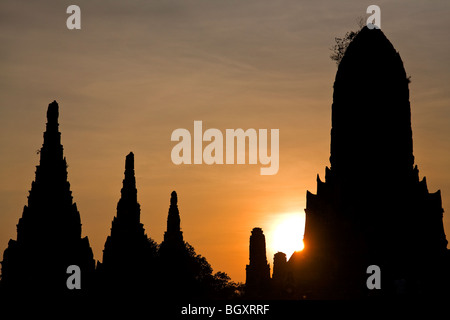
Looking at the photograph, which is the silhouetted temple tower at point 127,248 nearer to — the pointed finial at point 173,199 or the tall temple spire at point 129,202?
the tall temple spire at point 129,202

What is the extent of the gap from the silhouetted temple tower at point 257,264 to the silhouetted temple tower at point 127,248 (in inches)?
399

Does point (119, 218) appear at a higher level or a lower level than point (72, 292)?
higher

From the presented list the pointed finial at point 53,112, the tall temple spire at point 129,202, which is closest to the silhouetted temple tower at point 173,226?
the tall temple spire at point 129,202

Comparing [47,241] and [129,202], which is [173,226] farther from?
[47,241]

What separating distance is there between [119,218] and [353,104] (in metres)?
14.6

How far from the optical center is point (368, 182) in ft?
164

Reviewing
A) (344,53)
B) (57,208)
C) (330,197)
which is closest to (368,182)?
(330,197)

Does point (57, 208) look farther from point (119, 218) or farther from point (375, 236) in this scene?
point (375, 236)

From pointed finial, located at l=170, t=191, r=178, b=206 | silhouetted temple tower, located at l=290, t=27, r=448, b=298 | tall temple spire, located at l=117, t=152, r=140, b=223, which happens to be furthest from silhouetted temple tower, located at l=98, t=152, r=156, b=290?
pointed finial, located at l=170, t=191, r=178, b=206

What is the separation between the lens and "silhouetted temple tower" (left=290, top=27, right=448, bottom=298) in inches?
1833

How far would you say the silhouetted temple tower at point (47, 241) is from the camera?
36.9 metres

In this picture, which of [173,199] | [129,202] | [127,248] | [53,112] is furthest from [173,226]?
[53,112]

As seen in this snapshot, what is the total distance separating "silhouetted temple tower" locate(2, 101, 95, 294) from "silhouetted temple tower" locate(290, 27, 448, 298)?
12395 mm

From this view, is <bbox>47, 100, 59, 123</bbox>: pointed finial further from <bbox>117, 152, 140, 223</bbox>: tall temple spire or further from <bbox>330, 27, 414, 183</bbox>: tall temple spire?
<bbox>330, 27, 414, 183</bbox>: tall temple spire
